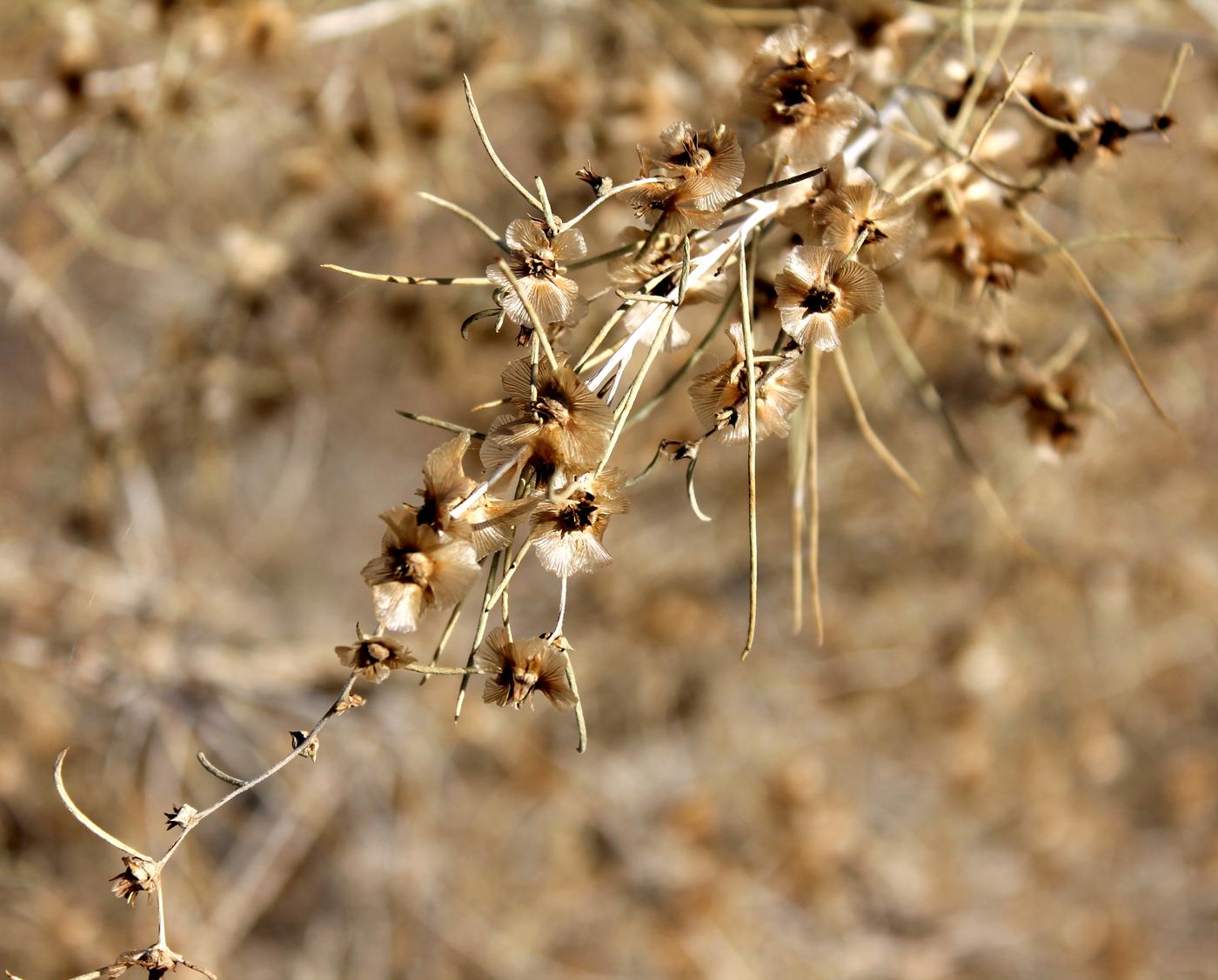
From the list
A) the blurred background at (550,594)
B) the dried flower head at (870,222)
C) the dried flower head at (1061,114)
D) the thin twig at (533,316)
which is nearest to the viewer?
the thin twig at (533,316)

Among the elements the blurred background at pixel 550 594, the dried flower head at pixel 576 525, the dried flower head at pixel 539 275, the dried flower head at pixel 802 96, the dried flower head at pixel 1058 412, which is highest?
the blurred background at pixel 550 594

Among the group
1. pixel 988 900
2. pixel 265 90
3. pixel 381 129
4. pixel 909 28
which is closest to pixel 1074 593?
pixel 988 900

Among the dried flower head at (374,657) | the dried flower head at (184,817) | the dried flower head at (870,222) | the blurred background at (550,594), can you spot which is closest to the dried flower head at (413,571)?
the dried flower head at (374,657)

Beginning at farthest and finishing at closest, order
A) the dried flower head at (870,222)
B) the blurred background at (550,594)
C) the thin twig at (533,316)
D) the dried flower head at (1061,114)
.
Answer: the blurred background at (550,594) → the dried flower head at (1061,114) → the dried flower head at (870,222) → the thin twig at (533,316)

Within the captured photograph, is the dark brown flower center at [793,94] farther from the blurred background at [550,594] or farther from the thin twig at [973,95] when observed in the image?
the blurred background at [550,594]

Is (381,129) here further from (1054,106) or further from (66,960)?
(66,960)

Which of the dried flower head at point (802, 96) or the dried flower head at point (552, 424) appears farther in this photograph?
the dried flower head at point (802, 96)

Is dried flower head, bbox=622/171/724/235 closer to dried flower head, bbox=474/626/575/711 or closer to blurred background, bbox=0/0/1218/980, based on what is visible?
dried flower head, bbox=474/626/575/711
